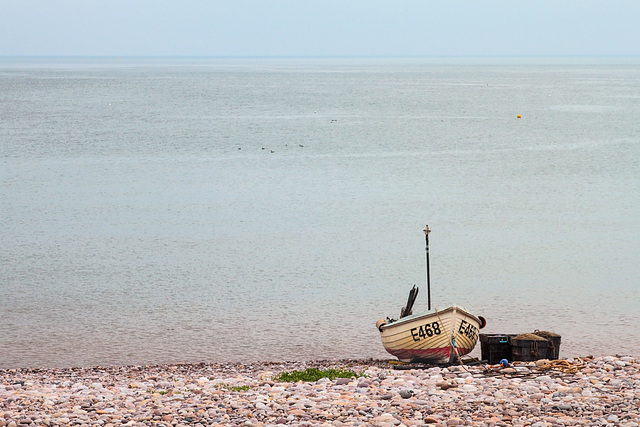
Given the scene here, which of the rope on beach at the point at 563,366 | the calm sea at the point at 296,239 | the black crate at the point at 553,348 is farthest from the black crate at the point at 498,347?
the calm sea at the point at 296,239

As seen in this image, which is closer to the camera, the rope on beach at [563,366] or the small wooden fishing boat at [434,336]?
the rope on beach at [563,366]

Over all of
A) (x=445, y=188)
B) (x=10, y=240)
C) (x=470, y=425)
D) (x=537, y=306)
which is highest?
(x=445, y=188)

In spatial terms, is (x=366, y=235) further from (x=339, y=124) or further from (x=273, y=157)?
(x=339, y=124)

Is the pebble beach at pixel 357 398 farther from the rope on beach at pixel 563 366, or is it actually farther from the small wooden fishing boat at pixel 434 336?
the small wooden fishing boat at pixel 434 336

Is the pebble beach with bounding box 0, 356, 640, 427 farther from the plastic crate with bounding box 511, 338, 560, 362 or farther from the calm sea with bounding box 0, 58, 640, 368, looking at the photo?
the calm sea with bounding box 0, 58, 640, 368

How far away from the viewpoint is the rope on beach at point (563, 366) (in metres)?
12.4

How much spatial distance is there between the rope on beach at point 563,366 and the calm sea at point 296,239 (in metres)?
3.51

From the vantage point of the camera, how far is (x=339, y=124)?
2635 inches

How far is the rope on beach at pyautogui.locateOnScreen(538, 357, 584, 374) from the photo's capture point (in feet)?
40.7

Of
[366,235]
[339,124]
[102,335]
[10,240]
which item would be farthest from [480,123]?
[102,335]

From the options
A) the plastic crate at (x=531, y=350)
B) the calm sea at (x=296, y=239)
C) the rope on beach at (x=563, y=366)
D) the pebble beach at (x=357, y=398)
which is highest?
the calm sea at (x=296, y=239)

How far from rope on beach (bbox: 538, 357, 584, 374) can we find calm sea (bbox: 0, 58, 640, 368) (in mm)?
3508

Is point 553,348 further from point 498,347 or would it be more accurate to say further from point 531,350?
point 498,347

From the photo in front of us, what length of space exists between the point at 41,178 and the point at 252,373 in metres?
28.5
